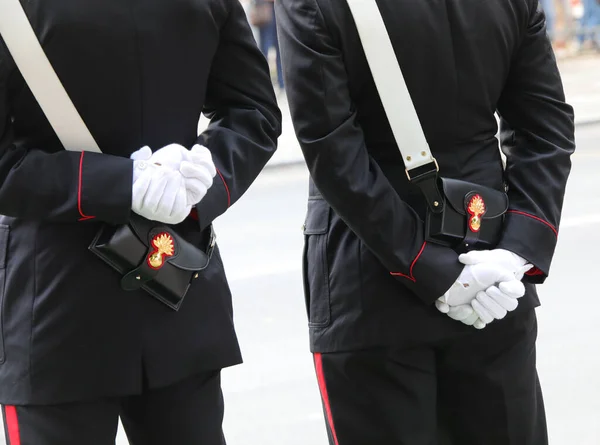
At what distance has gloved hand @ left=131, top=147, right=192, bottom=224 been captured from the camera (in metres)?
2.22

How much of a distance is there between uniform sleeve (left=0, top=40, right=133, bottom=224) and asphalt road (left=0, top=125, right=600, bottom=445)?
203cm

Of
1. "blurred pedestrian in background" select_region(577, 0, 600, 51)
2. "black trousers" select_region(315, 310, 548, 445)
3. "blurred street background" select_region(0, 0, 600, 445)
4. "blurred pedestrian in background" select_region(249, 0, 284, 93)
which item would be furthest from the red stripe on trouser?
"blurred pedestrian in background" select_region(577, 0, 600, 51)

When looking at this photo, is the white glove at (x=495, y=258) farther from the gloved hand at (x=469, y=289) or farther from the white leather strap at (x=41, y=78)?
the white leather strap at (x=41, y=78)

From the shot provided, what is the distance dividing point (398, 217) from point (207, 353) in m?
0.49

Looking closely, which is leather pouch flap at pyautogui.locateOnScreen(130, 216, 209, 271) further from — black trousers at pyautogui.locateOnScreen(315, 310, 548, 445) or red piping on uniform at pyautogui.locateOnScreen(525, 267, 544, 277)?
red piping on uniform at pyautogui.locateOnScreen(525, 267, 544, 277)

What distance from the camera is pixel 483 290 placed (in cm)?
239

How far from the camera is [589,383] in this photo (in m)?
4.42

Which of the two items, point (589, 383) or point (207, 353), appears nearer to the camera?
point (207, 353)

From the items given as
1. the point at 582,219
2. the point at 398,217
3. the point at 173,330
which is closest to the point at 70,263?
the point at 173,330

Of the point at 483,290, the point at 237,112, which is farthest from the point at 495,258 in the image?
the point at 237,112

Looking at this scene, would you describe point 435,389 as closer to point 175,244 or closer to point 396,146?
point 396,146

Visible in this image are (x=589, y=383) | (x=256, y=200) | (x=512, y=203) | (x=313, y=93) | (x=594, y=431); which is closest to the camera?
(x=313, y=93)

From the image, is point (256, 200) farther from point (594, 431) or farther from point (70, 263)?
point (70, 263)

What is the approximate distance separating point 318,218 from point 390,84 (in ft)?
1.16
